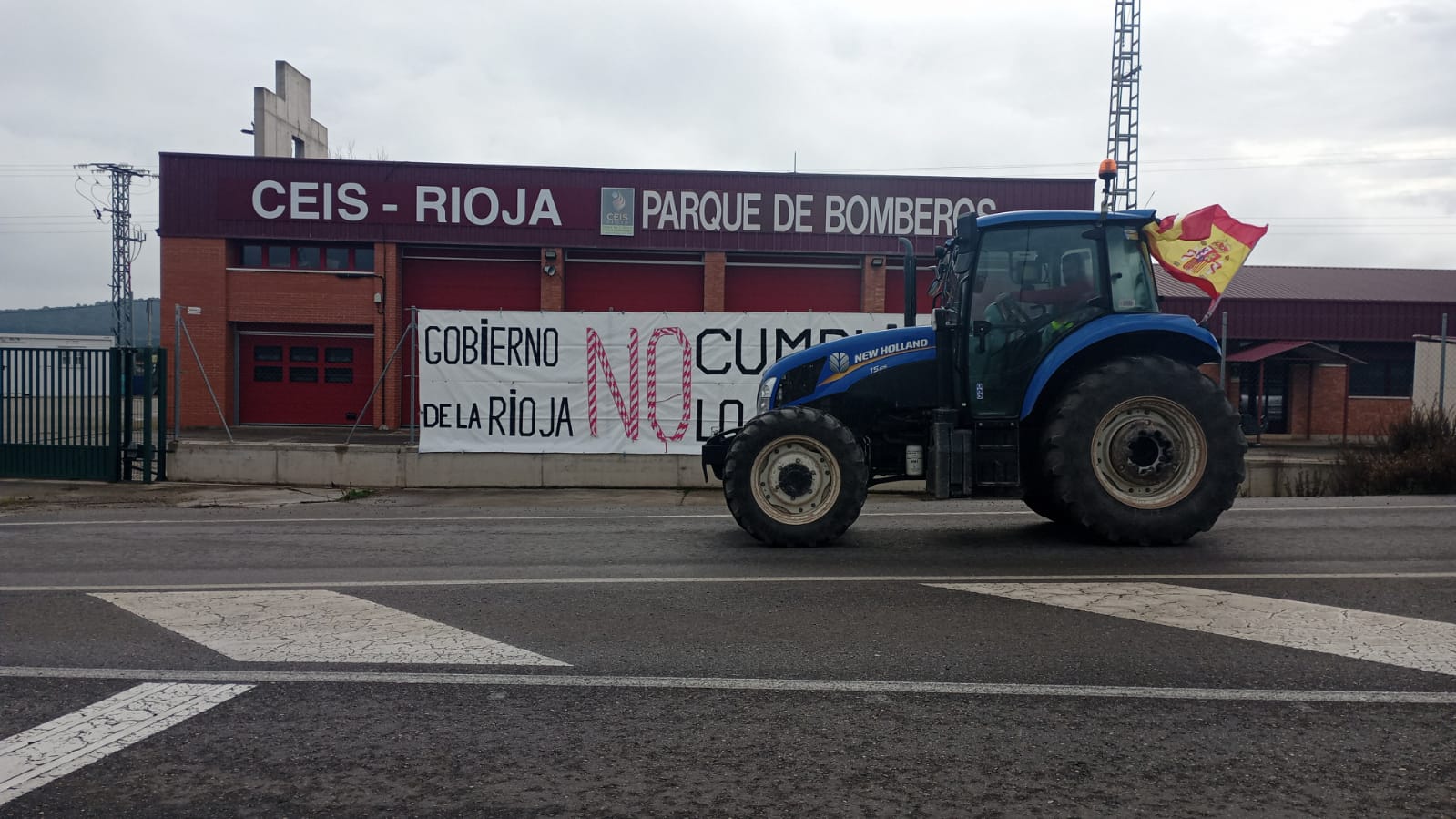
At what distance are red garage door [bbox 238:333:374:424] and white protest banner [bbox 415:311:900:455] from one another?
1182 centimetres

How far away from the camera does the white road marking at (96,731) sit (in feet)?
11.3

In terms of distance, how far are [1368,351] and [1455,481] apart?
21.0 m

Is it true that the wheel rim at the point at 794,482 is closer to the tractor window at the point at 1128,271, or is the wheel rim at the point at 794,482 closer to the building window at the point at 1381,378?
the tractor window at the point at 1128,271

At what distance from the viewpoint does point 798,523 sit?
7812 mm

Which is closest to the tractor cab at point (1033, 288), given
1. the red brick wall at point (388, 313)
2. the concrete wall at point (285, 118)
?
the red brick wall at point (388, 313)

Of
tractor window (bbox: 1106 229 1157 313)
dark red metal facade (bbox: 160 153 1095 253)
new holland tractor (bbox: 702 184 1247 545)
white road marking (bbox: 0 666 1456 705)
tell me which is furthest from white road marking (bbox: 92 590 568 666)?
dark red metal facade (bbox: 160 153 1095 253)

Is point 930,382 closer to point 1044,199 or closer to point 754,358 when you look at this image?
point 754,358

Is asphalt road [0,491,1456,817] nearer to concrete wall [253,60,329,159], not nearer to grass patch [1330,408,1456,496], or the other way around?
grass patch [1330,408,1456,496]

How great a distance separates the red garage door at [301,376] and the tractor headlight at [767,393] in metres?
19.4

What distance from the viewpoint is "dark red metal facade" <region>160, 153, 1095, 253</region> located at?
2533cm

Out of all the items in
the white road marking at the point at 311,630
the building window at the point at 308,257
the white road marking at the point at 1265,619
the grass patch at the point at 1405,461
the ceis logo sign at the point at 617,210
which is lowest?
the white road marking at the point at 311,630

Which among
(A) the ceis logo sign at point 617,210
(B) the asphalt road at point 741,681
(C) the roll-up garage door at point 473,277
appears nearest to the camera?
(B) the asphalt road at point 741,681

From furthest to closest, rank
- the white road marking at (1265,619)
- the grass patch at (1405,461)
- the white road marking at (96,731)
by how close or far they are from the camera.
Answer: the grass patch at (1405,461)
the white road marking at (1265,619)
the white road marking at (96,731)

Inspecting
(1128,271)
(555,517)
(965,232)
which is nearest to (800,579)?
(965,232)
